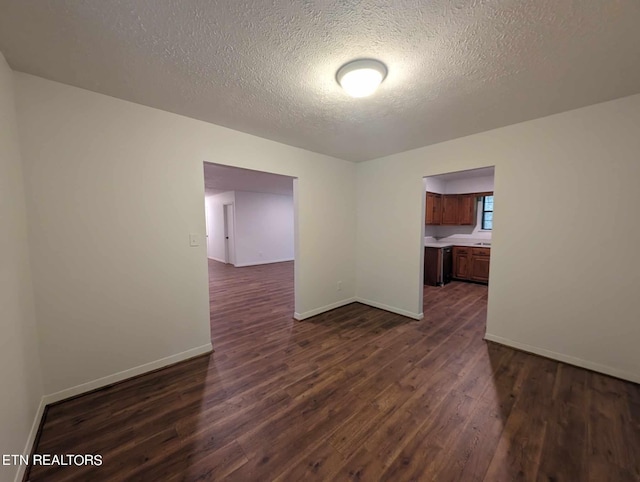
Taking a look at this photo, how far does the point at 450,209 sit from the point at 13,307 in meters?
6.95

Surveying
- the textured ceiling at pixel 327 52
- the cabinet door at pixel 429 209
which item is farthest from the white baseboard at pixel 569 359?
the cabinet door at pixel 429 209

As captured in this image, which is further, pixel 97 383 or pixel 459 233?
pixel 459 233

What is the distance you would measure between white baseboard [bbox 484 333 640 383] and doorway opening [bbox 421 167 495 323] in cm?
199

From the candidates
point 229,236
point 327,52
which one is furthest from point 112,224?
point 229,236

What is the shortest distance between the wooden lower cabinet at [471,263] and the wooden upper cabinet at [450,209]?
2.45ft

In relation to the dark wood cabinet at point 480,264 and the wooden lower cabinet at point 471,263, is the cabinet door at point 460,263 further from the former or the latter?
the dark wood cabinet at point 480,264

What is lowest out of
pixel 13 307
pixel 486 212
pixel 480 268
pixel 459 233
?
pixel 480 268

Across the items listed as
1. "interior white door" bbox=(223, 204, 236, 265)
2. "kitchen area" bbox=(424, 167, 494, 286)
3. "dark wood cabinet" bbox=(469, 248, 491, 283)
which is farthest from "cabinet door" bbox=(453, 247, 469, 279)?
"interior white door" bbox=(223, 204, 236, 265)

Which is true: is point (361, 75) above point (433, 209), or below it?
above

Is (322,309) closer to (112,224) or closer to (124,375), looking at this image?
(124,375)

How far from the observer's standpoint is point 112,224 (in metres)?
2.07

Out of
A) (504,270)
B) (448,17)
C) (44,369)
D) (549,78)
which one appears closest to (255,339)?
(44,369)

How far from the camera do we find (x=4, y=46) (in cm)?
144

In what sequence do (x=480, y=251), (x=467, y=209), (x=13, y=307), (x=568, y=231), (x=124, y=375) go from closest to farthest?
(x=13, y=307) → (x=124, y=375) → (x=568, y=231) → (x=480, y=251) → (x=467, y=209)
